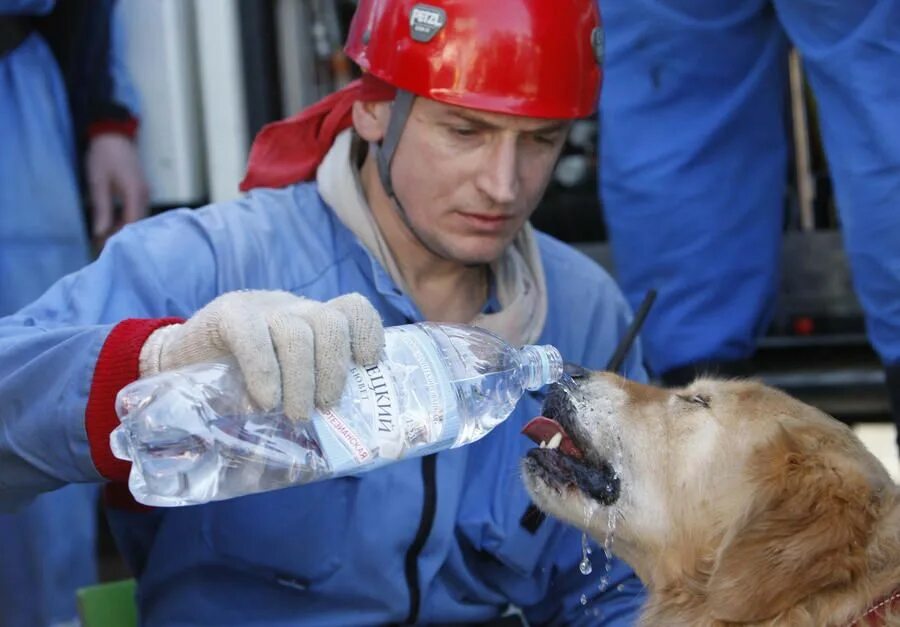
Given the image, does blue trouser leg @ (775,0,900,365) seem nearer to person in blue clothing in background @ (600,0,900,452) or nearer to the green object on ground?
person in blue clothing in background @ (600,0,900,452)

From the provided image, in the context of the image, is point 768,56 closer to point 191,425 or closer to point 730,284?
point 730,284

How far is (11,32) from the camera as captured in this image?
12.9ft

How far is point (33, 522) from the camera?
4.10 meters

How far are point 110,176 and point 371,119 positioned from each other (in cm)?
133

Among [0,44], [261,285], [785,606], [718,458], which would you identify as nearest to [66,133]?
[0,44]

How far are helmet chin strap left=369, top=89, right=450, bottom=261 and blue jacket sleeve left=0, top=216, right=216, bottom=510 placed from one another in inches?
24.5

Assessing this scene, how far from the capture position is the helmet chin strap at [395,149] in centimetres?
310

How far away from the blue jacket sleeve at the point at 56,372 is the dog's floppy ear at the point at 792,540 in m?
1.10

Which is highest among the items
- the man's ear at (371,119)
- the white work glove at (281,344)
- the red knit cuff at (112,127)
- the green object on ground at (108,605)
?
the man's ear at (371,119)

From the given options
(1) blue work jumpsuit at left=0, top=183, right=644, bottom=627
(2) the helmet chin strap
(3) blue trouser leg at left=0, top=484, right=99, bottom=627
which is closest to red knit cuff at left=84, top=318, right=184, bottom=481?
(1) blue work jumpsuit at left=0, top=183, right=644, bottom=627

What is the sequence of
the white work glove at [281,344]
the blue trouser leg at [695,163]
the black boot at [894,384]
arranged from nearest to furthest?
the white work glove at [281,344] < the black boot at [894,384] < the blue trouser leg at [695,163]

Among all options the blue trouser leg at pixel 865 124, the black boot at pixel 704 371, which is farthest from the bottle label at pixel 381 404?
the black boot at pixel 704 371

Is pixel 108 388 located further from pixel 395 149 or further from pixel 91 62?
pixel 91 62

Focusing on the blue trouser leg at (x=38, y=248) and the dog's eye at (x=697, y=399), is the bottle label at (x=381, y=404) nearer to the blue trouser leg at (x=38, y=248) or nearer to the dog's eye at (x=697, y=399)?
the dog's eye at (x=697, y=399)
